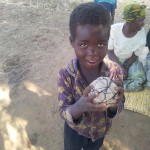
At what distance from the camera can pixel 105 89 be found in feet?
5.07

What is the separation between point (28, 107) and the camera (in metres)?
3.35

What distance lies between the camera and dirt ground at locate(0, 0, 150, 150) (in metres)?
2.95

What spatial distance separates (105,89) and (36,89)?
225 centimetres

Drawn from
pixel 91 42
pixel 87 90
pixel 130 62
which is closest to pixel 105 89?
pixel 87 90

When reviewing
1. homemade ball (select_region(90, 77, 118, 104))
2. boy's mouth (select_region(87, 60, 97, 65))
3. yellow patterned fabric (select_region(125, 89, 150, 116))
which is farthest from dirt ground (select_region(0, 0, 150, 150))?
boy's mouth (select_region(87, 60, 97, 65))

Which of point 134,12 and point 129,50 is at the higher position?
point 134,12

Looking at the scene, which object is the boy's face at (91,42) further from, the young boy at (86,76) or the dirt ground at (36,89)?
the dirt ground at (36,89)

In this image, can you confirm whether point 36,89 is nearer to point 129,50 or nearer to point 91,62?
point 129,50

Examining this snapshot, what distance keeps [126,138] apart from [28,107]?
1354 mm

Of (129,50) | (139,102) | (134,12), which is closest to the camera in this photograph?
(134,12)

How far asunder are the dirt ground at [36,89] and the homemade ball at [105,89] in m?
1.50

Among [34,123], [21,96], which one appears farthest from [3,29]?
[34,123]

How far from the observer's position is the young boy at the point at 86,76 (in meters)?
1.44

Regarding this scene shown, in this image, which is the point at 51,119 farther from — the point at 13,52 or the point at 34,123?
the point at 13,52
